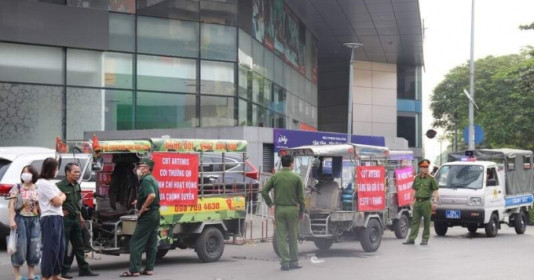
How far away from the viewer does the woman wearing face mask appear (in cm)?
952

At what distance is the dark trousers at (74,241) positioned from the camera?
10320mm

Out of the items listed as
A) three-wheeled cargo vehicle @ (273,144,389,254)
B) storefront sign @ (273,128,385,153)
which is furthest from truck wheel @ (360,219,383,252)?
storefront sign @ (273,128,385,153)

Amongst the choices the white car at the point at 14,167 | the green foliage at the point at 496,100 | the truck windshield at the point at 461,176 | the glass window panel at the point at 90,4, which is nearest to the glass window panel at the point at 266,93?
the glass window panel at the point at 90,4

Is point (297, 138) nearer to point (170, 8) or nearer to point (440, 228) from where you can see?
point (170, 8)

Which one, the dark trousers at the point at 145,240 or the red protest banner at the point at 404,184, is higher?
the red protest banner at the point at 404,184

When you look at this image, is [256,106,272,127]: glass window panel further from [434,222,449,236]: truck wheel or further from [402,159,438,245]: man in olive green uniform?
[402,159,438,245]: man in olive green uniform

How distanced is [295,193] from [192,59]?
1563 cm

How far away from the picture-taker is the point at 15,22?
2272 cm

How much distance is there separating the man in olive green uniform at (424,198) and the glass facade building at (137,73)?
11.7 meters

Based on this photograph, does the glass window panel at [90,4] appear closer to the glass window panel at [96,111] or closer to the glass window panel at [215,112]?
the glass window panel at [96,111]

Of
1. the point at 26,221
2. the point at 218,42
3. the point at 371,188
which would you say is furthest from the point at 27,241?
the point at 218,42

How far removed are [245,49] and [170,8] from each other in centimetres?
361

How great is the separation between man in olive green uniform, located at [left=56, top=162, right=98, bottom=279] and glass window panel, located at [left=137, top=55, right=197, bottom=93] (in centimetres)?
1529

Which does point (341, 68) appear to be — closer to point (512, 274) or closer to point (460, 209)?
point (460, 209)
